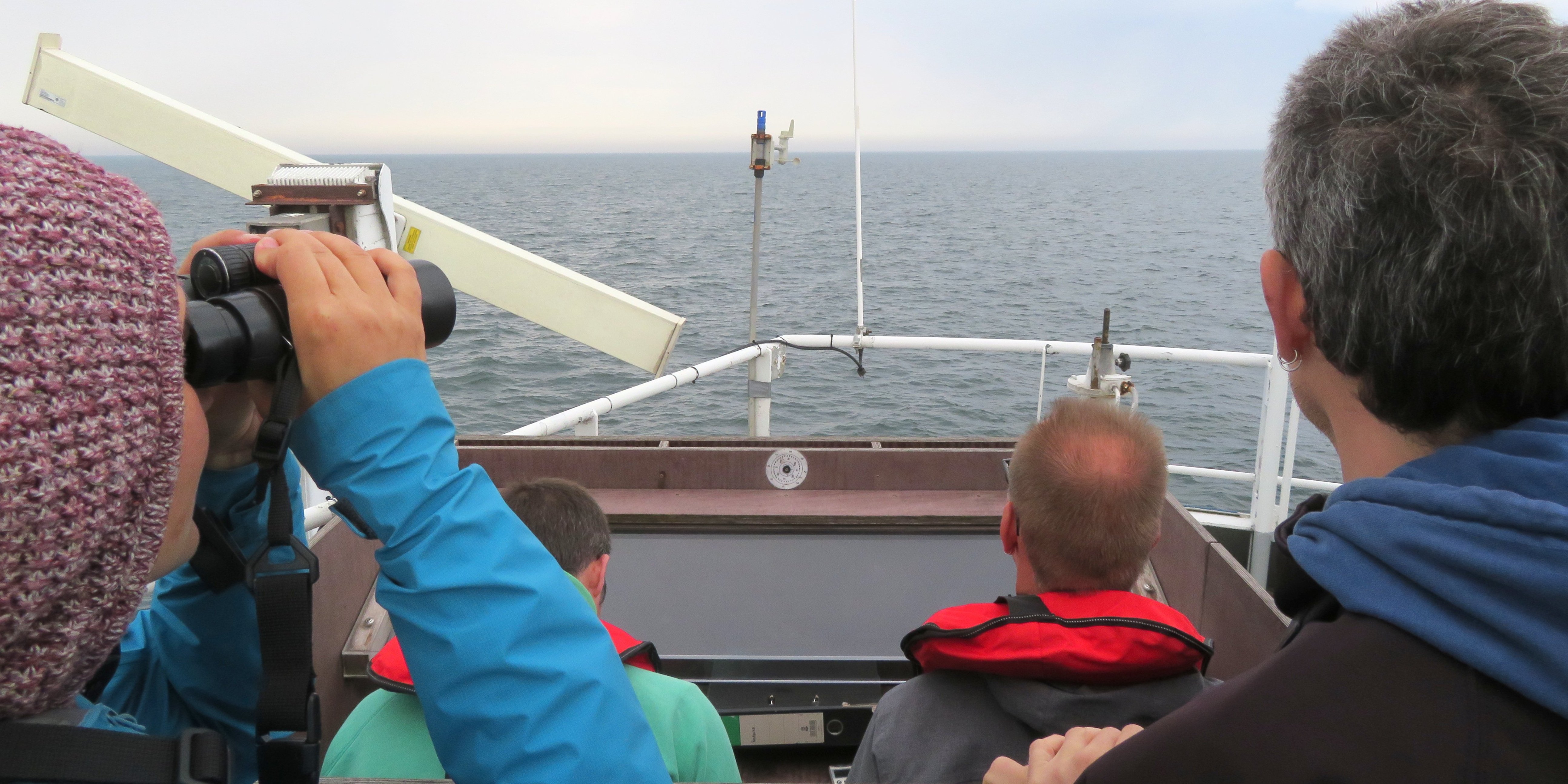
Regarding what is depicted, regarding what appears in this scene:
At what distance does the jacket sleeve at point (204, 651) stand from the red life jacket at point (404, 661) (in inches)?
11.4

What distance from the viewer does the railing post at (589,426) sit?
4.09 metres

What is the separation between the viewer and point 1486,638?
2.19 feet

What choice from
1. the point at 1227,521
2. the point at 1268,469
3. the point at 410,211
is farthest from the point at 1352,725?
the point at 1227,521

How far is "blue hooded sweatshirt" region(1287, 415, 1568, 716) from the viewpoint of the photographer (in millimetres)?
654

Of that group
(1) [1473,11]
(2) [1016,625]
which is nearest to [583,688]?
(2) [1016,625]

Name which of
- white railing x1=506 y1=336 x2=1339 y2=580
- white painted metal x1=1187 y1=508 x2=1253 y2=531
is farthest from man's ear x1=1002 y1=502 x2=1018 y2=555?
white painted metal x1=1187 y1=508 x2=1253 y2=531

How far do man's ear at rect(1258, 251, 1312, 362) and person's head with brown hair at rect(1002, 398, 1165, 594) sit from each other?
2.17 feet

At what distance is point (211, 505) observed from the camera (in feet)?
3.39

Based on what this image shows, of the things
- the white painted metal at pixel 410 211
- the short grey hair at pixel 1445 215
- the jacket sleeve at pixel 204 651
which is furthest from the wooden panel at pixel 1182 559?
the jacket sleeve at pixel 204 651

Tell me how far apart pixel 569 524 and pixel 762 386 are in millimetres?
3117

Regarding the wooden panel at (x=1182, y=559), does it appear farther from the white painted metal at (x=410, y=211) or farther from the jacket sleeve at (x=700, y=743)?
the white painted metal at (x=410, y=211)

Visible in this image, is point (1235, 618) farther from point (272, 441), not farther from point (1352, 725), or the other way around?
point (272, 441)

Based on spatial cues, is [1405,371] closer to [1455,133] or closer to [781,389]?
[1455,133]

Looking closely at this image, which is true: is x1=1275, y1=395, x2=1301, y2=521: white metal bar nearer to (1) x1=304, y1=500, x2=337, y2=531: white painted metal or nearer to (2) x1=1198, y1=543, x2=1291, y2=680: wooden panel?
(2) x1=1198, y1=543, x2=1291, y2=680: wooden panel
